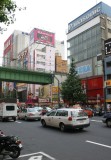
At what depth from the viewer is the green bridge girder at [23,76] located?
4869cm

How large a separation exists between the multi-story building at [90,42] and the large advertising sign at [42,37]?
26.8 meters

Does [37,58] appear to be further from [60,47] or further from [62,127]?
[62,127]

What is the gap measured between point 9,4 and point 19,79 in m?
38.9

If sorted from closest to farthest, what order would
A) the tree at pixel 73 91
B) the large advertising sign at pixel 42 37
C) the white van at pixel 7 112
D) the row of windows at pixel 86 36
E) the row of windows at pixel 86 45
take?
the white van at pixel 7 112 → the tree at pixel 73 91 → the row of windows at pixel 86 45 → the row of windows at pixel 86 36 → the large advertising sign at pixel 42 37

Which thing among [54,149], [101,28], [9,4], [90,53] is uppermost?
[101,28]

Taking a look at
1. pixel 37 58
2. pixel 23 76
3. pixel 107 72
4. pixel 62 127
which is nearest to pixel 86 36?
pixel 107 72

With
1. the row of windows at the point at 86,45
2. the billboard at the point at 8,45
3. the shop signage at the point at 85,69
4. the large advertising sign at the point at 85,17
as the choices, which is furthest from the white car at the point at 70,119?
the billboard at the point at 8,45

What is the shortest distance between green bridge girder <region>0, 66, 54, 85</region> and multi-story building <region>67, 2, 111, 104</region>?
493 inches

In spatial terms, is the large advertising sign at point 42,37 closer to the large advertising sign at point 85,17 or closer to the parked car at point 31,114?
the large advertising sign at point 85,17

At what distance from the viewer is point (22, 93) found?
11344 cm

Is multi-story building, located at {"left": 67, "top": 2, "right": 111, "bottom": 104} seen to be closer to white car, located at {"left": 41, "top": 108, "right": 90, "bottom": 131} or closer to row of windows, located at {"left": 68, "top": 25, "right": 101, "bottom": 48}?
row of windows, located at {"left": 68, "top": 25, "right": 101, "bottom": 48}

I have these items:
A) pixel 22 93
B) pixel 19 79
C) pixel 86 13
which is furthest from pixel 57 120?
pixel 22 93

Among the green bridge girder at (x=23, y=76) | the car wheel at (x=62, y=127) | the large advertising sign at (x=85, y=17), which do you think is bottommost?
the car wheel at (x=62, y=127)

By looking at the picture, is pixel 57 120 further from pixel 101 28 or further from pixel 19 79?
pixel 101 28
